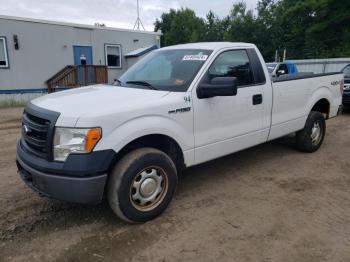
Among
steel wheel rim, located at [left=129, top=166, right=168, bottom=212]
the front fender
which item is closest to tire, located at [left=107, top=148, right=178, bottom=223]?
steel wheel rim, located at [left=129, top=166, right=168, bottom=212]

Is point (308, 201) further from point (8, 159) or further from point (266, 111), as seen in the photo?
point (8, 159)

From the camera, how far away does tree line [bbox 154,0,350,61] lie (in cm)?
2583

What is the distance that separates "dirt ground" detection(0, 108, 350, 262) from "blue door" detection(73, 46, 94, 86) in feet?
35.7

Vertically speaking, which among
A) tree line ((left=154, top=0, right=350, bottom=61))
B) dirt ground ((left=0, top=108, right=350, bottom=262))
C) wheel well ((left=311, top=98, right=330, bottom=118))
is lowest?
dirt ground ((left=0, top=108, right=350, bottom=262))

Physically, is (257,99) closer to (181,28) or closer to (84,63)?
(84,63)

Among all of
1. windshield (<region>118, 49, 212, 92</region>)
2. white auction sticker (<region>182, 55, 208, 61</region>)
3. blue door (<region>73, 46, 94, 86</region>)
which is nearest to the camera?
windshield (<region>118, 49, 212, 92</region>)

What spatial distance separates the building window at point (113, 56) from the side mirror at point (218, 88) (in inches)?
565

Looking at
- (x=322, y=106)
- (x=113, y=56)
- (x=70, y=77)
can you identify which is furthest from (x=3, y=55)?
(x=322, y=106)

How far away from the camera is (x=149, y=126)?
3287 millimetres

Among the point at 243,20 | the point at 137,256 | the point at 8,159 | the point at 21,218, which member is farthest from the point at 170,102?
the point at 243,20

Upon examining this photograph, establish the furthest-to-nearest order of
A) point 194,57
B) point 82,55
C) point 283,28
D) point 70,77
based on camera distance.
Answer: point 283,28 < point 82,55 < point 70,77 < point 194,57

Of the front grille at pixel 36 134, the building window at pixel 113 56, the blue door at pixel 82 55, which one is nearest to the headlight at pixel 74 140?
the front grille at pixel 36 134

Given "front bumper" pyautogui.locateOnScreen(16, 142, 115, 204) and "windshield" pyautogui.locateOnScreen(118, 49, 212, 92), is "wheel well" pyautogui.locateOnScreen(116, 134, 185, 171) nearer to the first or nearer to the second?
"front bumper" pyautogui.locateOnScreen(16, 142, 115, 204)

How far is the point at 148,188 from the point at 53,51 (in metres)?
13.4
